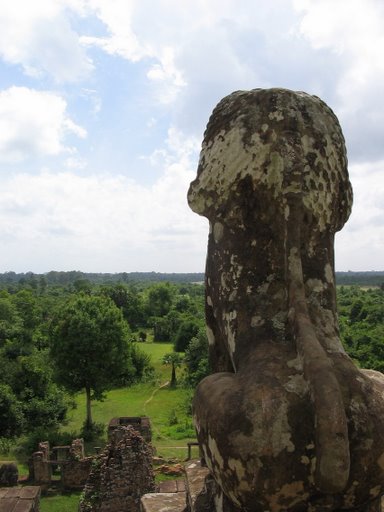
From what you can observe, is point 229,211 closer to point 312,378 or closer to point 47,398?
point 312,378

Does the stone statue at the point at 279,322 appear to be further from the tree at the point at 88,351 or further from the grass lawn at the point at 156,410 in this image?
the tree at the point at 88,351

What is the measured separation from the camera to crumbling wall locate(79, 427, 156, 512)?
29.2 ft

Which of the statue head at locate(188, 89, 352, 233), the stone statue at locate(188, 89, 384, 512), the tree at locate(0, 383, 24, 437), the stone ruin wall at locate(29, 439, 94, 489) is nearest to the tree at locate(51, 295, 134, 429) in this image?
the tree at locate(0, 383, 24, 437)

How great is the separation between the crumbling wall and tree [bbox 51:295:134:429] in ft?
32.9

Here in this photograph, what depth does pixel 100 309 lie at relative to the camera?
68.7ft

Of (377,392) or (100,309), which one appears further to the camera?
(100,309)

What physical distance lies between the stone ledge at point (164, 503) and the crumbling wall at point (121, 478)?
5.38 metres

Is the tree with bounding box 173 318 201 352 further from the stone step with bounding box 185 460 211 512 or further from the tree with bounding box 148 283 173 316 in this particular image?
the stone step with bounding box 185 460 211 512

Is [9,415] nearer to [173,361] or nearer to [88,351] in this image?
[88,351]

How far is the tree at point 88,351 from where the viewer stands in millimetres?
19422

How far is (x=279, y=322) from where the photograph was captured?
8.14 feet

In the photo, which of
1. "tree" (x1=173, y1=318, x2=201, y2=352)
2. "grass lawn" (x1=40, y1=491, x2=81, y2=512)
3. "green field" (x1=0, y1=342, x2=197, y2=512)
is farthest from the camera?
"tree" (x1=173, y1=318, x2=201, y2=352)

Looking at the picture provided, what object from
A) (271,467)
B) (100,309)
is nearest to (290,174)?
(271,467)

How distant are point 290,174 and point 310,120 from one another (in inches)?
14.9
